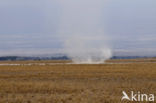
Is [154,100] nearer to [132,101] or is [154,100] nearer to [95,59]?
[132,101]

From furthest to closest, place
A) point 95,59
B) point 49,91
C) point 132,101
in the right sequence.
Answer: point 95,59 → point 49,91 → point 132,101

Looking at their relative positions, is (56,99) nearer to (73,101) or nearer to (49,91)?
(73,101)

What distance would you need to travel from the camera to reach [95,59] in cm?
11462

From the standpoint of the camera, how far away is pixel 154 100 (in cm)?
1706

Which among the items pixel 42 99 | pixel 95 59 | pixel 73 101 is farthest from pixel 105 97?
pixel 95 59

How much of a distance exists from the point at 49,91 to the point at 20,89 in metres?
2.80

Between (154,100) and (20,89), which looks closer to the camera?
(154,100)

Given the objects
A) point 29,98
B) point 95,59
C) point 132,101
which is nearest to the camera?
point 132,101

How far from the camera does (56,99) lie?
692 inches

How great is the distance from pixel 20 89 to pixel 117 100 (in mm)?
9298

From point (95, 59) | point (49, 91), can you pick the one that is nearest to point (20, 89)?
point (49, 91)

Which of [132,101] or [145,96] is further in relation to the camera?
[145,96]

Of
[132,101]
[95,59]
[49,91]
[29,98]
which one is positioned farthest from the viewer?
[95,59]

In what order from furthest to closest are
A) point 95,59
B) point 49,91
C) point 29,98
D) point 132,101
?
point 95,59 < point 49,91 < point 29,98 < point 132,101
